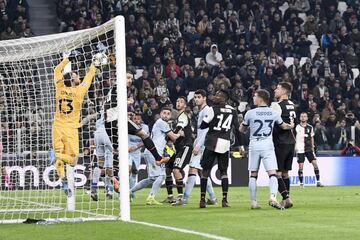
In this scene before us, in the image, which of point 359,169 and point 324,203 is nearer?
point 324,203

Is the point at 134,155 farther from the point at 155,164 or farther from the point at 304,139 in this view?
the point at 304,139

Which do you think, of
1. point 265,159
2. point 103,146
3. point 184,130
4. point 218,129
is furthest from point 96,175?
point 265,159

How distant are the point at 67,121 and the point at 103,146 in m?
3.58

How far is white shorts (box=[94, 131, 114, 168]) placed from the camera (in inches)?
752

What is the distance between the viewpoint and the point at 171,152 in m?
19.4

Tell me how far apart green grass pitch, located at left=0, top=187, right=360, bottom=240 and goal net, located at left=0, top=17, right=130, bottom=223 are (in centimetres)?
88

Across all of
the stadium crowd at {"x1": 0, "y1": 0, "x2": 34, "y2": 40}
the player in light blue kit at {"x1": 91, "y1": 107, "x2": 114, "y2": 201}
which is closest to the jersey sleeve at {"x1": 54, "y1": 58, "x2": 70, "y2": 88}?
the player in light blue kit at {"x1": 91, "y1": 107, "x2": 114, "y2": 201}

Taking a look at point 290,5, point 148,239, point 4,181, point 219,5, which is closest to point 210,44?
point 219,5

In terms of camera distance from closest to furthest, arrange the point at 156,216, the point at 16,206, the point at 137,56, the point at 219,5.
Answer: the point at 156,216 → the point at 16,206 → the point at 137,56 → the point at 219,5

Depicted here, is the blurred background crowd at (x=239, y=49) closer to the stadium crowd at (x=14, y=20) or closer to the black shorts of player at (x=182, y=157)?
the stadium crowd at (x=14, y=20)

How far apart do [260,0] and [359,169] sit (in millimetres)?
9193

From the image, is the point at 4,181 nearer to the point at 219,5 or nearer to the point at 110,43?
the point at 110,43

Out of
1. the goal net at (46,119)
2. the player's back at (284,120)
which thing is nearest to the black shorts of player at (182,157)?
the goal net at (46,119)

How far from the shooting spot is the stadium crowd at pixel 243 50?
98.8 ft
